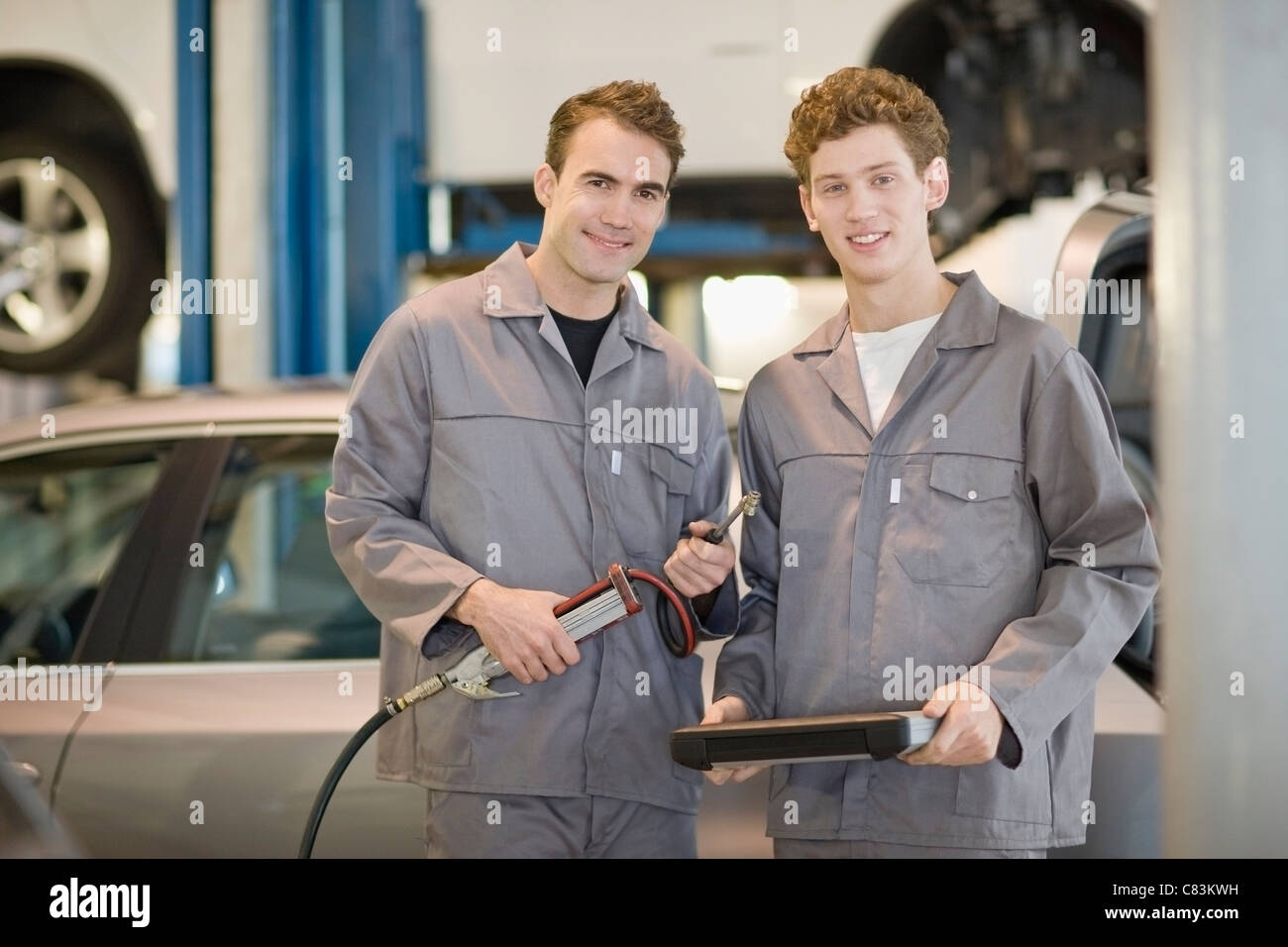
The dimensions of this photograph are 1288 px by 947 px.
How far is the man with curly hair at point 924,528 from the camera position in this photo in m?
1.71

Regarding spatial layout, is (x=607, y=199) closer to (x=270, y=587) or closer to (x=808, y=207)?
(x=808, y=207)

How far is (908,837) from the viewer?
1766 millimetres

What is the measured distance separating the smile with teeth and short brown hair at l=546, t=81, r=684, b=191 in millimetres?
120

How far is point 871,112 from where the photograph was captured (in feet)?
5.90

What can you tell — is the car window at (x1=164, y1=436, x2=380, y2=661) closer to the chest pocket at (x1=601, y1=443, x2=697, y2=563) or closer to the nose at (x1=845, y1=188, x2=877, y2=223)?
the chest pocket at (x1=601, y1=443, x2=697, y2=563)

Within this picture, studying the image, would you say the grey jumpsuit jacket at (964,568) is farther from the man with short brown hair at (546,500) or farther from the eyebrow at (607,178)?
the eyebrow at (607,178)

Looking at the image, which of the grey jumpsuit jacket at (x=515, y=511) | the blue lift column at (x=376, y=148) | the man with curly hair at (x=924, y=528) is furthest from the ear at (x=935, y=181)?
the blue lift column at (x=376, y=148)

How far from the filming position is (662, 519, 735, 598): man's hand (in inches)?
71.9

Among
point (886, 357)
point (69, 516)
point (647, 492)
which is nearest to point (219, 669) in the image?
point (647, 492)

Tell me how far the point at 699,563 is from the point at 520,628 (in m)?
0.25

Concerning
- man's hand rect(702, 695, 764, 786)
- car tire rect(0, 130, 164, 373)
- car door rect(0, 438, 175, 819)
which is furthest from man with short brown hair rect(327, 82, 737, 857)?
car tire rect(0, 130, 164, 373)

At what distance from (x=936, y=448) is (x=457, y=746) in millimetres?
782
